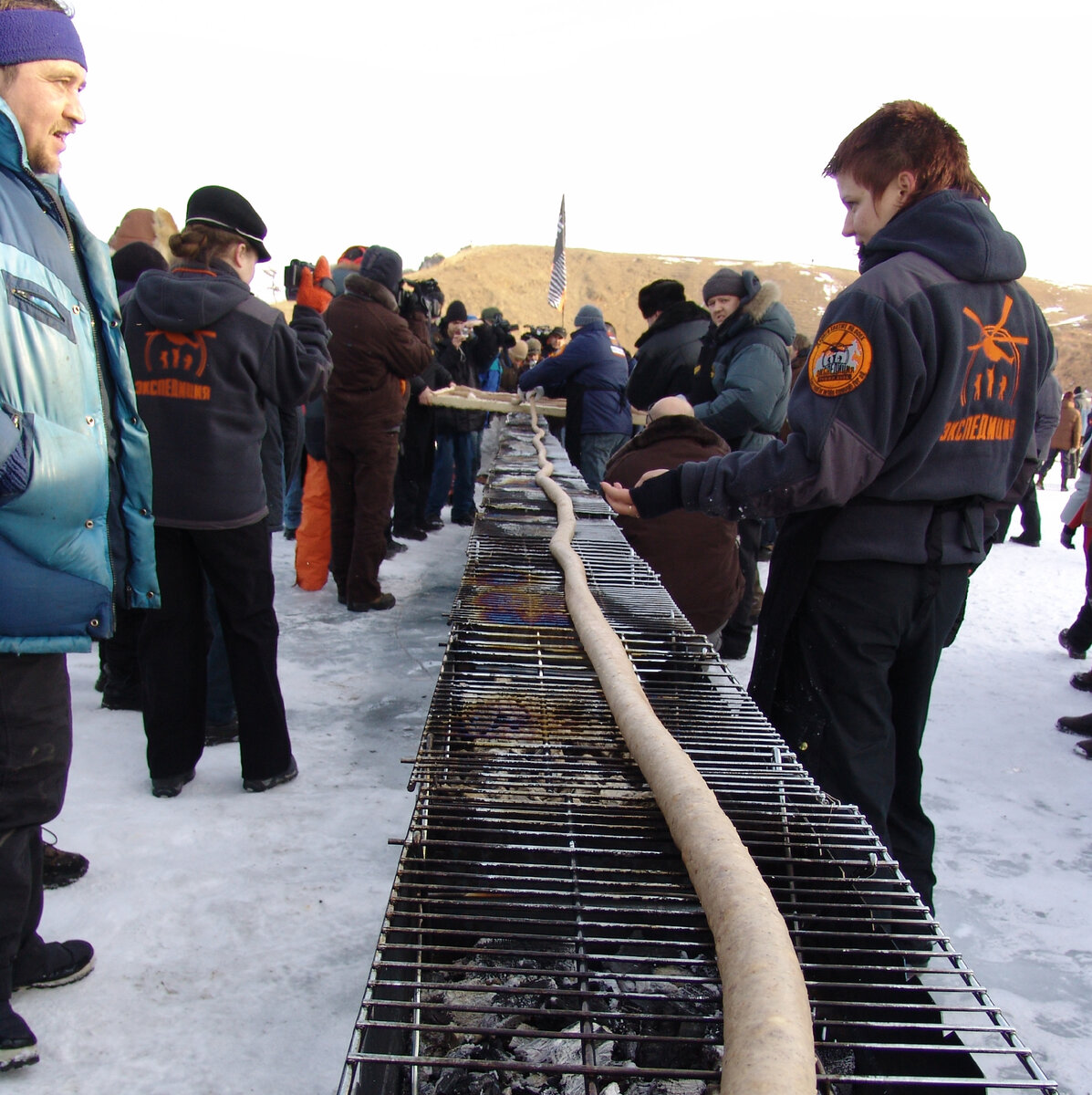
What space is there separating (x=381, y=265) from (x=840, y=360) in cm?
374

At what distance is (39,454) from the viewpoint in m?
1.52

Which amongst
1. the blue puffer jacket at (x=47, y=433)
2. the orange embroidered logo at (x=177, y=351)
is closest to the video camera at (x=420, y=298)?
the orange embroidered logo at (x=177, y=351)

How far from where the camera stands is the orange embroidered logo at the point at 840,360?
5.96 feet

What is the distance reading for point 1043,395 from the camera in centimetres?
250

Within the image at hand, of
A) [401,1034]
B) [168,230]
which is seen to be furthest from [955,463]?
[168,230]

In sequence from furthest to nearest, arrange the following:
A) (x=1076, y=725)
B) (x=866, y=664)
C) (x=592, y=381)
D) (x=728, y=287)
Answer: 1. (x=592, y=381)
2. (x=728, y=287)
3. (x=1076, y=725)
4. (x=866, y=664)

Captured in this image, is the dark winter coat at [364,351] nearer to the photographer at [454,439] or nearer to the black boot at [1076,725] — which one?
the photographer at [454,439]

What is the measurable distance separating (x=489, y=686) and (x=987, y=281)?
4.84 feet

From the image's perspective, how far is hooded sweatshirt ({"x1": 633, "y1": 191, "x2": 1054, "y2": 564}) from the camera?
1.82 meters

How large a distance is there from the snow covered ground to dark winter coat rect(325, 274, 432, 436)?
144 cm

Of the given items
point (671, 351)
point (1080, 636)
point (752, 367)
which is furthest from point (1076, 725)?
point (671, 351)

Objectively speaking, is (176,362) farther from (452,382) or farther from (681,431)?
(452,382)

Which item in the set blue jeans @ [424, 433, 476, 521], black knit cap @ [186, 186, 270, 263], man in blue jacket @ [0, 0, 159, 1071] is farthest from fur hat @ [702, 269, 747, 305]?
blue jeans @ [424, 433, 476, 521]

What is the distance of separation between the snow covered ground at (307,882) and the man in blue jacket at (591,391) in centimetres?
254
